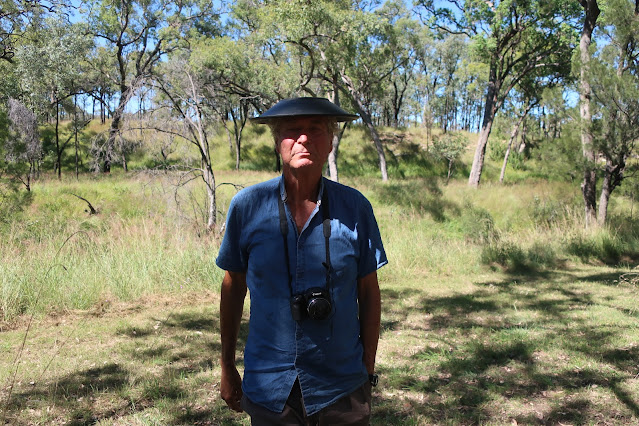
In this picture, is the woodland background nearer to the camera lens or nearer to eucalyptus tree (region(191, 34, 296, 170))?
eucalyptus tree (region(191, 34, 296, 170))

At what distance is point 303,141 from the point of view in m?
1.65

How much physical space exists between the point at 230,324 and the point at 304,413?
0.45 m

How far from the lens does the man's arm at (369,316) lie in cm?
182

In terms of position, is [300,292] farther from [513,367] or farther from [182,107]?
[182,107]

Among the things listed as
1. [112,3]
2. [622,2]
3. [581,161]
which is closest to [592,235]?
[581,161]

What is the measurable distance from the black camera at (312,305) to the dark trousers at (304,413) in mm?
225

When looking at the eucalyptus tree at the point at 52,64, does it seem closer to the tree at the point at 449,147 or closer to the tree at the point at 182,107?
the tree at the point at 182,107

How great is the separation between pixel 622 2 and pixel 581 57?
1.31 meters

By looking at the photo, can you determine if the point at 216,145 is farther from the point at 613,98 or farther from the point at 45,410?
the point at 45,410

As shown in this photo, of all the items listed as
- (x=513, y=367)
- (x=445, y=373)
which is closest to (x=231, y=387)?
(x=445, y=373)

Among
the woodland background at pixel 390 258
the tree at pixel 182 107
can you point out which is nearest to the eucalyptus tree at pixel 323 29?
the woodland background at pixel 390 258

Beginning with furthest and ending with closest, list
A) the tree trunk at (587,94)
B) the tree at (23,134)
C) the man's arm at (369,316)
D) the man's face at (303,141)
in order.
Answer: the tree at (23,134)
the tree trunk at (587,94)
the man's arm at (369,316)
the man's face at (303,141)

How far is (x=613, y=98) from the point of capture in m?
10.3

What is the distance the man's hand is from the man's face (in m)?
0.83
